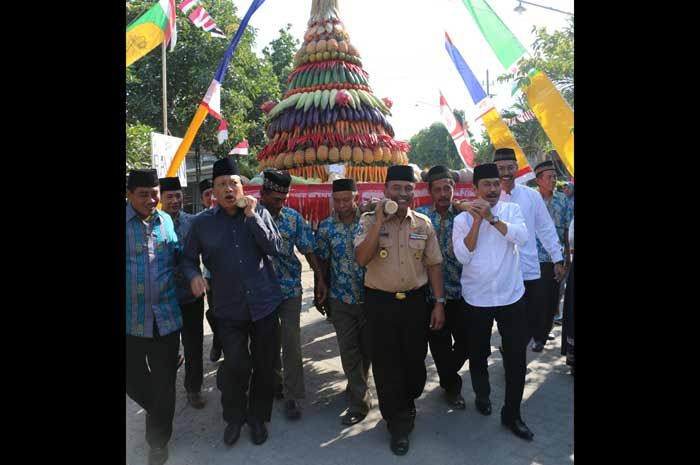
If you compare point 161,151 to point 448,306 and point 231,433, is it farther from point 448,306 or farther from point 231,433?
point 448,306

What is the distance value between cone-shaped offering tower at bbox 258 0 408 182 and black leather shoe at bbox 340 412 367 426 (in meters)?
3.27

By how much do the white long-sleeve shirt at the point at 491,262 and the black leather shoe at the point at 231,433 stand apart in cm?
190

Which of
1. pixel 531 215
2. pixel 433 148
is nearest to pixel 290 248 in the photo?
pixel 531 215

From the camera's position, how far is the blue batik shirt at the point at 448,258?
3652 mm

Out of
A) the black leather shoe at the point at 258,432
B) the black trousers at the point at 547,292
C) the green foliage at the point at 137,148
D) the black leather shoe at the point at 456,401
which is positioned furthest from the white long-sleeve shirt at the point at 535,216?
the green foliage at the point at 137,148

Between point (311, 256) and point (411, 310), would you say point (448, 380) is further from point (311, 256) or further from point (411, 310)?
point (311, 256)

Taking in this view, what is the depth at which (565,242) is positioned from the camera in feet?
17.5

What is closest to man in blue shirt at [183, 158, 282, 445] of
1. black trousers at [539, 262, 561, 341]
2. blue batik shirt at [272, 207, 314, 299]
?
blue batik shirt at [272, 207, 314, 299]

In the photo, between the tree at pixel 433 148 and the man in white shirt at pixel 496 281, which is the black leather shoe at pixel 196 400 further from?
the tree at pixel 433 148

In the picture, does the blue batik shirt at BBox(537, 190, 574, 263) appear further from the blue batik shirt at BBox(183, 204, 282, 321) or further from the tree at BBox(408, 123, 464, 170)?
the tree at BBox(408, 123, 464, 170)

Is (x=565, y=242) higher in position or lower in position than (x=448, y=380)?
higher
